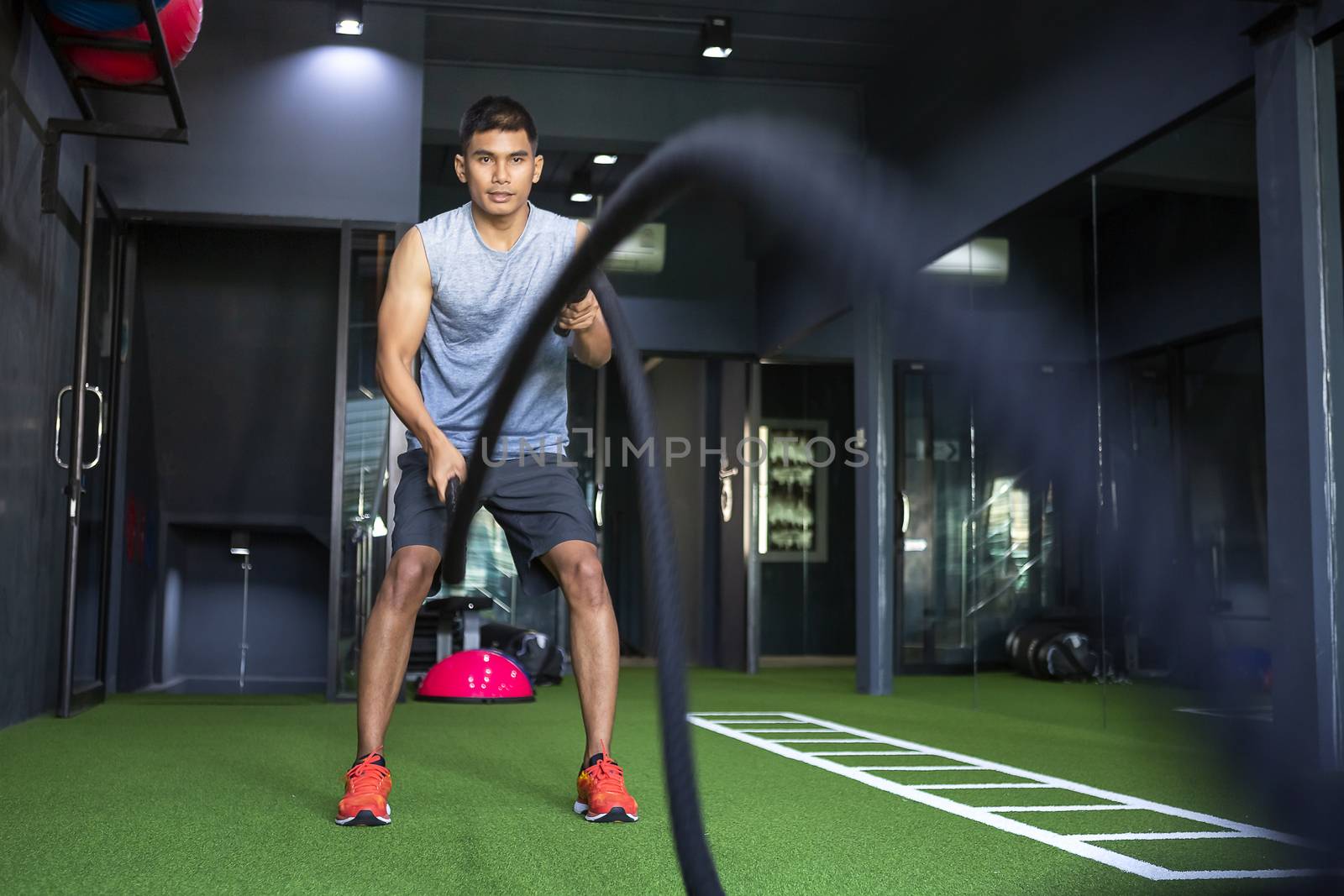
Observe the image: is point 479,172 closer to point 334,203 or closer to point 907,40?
point 334,203

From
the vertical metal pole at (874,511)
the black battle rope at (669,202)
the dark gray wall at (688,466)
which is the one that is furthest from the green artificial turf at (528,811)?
the dark gray wall at (688,466)

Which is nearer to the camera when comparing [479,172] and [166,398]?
[479,172]

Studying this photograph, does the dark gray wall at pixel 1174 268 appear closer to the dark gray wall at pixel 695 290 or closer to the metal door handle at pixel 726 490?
the dark gray wall at pixel 695 290

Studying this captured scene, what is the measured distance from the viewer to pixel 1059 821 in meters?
2.14

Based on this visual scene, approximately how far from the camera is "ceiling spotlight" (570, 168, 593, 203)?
268 inches

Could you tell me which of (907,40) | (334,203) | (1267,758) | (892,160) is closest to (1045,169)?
(892,160)

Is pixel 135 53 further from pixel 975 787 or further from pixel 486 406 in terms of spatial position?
pixel 975 787

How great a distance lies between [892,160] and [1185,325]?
5.25 feet

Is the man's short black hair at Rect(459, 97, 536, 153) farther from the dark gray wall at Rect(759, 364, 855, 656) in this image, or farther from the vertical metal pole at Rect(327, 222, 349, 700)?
the dark gray wall at Rect(759, 364, 855, 656)


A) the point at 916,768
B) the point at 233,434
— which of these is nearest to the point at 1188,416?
the point at 916,768

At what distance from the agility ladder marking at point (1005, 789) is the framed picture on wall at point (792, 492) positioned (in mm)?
3534

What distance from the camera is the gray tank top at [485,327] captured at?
6.84 feet

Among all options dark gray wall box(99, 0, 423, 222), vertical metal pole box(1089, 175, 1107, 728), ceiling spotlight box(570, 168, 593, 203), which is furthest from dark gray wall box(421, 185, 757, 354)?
vertical metal pole box(1089, 175, 1107, 728)

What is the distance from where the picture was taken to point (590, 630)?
2090mm
